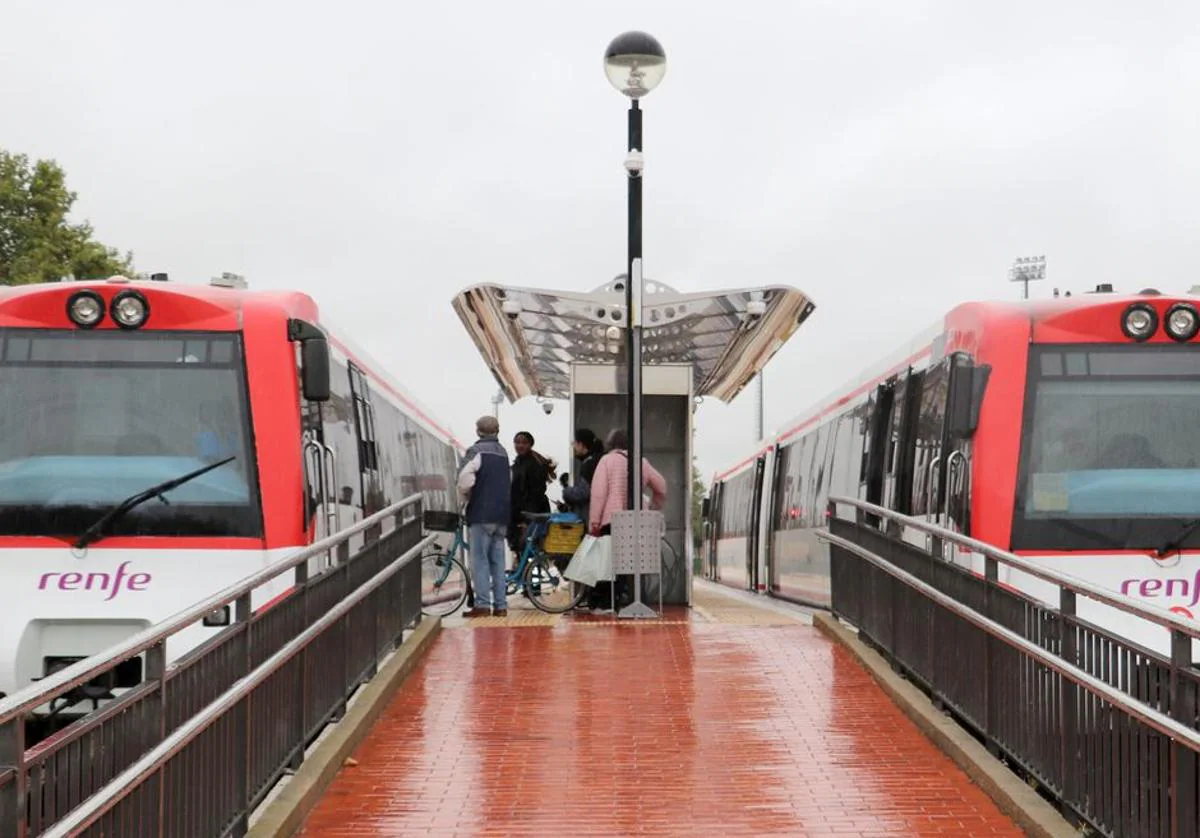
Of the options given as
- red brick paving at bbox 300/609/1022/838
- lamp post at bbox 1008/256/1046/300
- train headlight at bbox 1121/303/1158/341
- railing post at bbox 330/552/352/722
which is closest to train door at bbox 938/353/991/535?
train headlight at bbox 1121/303/1158/341

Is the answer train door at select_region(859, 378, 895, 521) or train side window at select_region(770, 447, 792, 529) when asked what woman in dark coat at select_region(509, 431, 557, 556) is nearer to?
train door at select_region(859, 378, 895, 521)

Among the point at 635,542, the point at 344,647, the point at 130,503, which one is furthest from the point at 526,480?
the point at 344,647

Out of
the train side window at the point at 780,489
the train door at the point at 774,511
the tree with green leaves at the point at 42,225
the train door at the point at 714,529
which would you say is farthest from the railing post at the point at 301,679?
the tree with green leaves at the point at 42,225

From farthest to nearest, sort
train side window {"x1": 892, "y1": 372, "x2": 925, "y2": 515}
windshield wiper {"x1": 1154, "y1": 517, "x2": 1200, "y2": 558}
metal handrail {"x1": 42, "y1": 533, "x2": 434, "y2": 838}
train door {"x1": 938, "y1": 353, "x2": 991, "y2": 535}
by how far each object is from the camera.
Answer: train side window {"x1": 892, "y1": 372, "x2": 925, "y2": 515} < train door {"x1": 938, "y1": 353, "x2": 991, "y2": 535} < windshield wiper {"x1": 1154, "y1": 517, "x2": 1200, "y2": 558} < metal handrail {"x1": 42, "y1": 533, "x2": 434, "y2": 838}

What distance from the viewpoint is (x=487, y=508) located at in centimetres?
1622

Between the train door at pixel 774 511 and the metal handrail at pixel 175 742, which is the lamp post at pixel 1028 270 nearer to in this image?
the train door at pixel 774 511

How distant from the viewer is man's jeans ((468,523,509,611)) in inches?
640

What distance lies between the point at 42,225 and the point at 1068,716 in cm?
4343

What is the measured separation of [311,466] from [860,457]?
779 centimetres

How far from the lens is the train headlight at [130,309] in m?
11.3

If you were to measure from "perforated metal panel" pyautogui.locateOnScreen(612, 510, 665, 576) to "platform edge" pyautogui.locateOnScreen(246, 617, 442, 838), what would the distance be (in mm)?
3575

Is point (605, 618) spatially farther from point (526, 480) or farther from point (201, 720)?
point (201, 720)

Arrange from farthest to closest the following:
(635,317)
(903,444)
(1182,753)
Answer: (635,317), (903,444), (1182,753)

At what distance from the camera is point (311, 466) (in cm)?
1170
